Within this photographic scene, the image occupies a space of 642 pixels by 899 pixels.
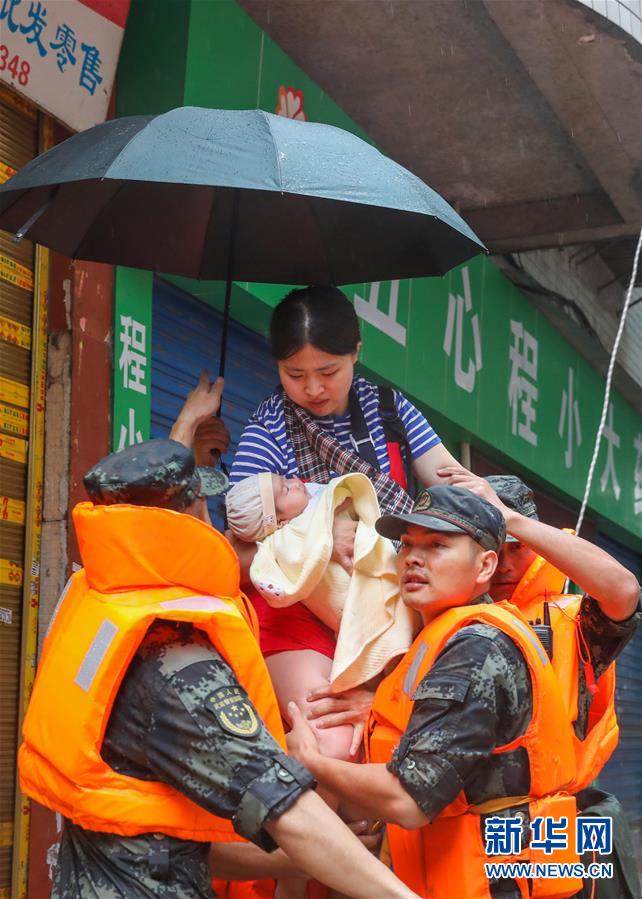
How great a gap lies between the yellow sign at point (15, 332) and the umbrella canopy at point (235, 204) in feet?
3.20

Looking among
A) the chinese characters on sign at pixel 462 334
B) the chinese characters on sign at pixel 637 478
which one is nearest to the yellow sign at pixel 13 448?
the chinese characters on sign at pixel 462 334

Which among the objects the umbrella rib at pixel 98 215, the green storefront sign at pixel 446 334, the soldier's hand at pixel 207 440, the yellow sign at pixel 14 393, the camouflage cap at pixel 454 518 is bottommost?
the camouflage cap at pixel 454 518

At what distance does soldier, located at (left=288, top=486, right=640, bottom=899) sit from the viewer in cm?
292

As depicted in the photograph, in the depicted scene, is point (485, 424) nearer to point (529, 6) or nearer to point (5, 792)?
point (529, 6)

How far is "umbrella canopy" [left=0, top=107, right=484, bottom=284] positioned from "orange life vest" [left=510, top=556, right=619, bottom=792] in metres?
1.21

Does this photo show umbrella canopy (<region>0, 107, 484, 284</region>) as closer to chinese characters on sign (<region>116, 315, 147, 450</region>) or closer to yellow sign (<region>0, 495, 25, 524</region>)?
chinese characters on sign (<region>116, 315, 147, 450</region>)

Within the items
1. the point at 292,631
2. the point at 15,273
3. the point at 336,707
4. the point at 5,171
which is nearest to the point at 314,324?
the point at 292,631

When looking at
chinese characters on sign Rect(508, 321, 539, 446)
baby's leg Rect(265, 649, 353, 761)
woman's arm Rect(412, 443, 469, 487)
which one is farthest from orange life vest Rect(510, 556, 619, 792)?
chinese characters on sign Rect(508, 321, 539, 446)

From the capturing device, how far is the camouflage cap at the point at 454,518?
10.7ft

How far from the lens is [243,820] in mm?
2463

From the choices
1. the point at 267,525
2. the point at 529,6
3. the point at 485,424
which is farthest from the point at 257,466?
the point at 485,424

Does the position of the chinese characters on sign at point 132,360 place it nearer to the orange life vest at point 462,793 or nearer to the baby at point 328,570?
the baby at point 328,570

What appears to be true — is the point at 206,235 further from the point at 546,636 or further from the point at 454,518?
the point at 546,636

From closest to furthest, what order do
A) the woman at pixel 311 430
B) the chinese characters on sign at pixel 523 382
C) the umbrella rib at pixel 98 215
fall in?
the woman at pixel 311 430, the umbrella rib at pixel 98 215, the chinese characters on sign at pixel 523 382
